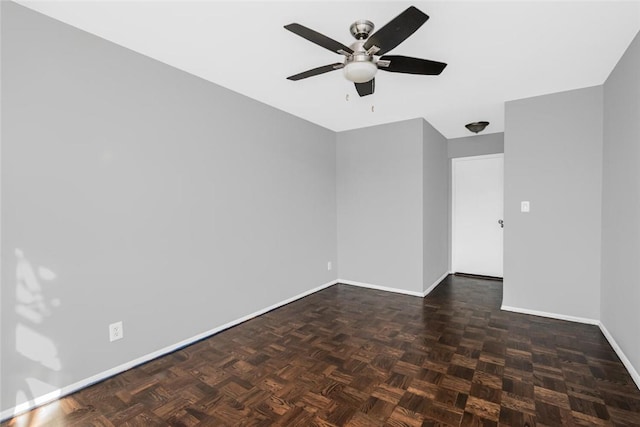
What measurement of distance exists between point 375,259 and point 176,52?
329cm

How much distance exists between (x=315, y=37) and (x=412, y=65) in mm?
714

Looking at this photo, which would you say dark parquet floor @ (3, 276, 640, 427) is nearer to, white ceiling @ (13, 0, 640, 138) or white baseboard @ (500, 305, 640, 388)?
white baseboard @ (500, 305, 640, 388)

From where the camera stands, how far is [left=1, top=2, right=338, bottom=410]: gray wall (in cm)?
176

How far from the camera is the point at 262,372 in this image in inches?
86.6

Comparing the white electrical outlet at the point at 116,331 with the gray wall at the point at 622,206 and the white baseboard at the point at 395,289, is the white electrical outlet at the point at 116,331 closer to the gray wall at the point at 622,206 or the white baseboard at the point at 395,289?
the white baseboard at the point at 395,289

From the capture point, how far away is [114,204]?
2.16m

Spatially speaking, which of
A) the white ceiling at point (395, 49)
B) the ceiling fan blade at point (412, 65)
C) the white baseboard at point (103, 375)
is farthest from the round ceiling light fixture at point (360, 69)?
the white baseboard at point (103, 375)

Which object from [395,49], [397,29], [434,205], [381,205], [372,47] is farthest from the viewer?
[434,205]

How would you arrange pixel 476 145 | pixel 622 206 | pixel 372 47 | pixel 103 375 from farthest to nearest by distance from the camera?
pixel 476 145
pixel 622 206
pixel 103 375
pixel 372 47

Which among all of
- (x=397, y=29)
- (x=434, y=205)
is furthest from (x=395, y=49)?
(x=434, y=205)

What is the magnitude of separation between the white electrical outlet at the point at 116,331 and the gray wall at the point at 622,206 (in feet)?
11.5

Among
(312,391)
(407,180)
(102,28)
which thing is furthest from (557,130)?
(102,28)

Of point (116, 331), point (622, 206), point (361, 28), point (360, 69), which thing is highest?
point (361, 28)

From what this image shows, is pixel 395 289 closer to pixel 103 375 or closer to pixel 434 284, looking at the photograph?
pixel 434 284
